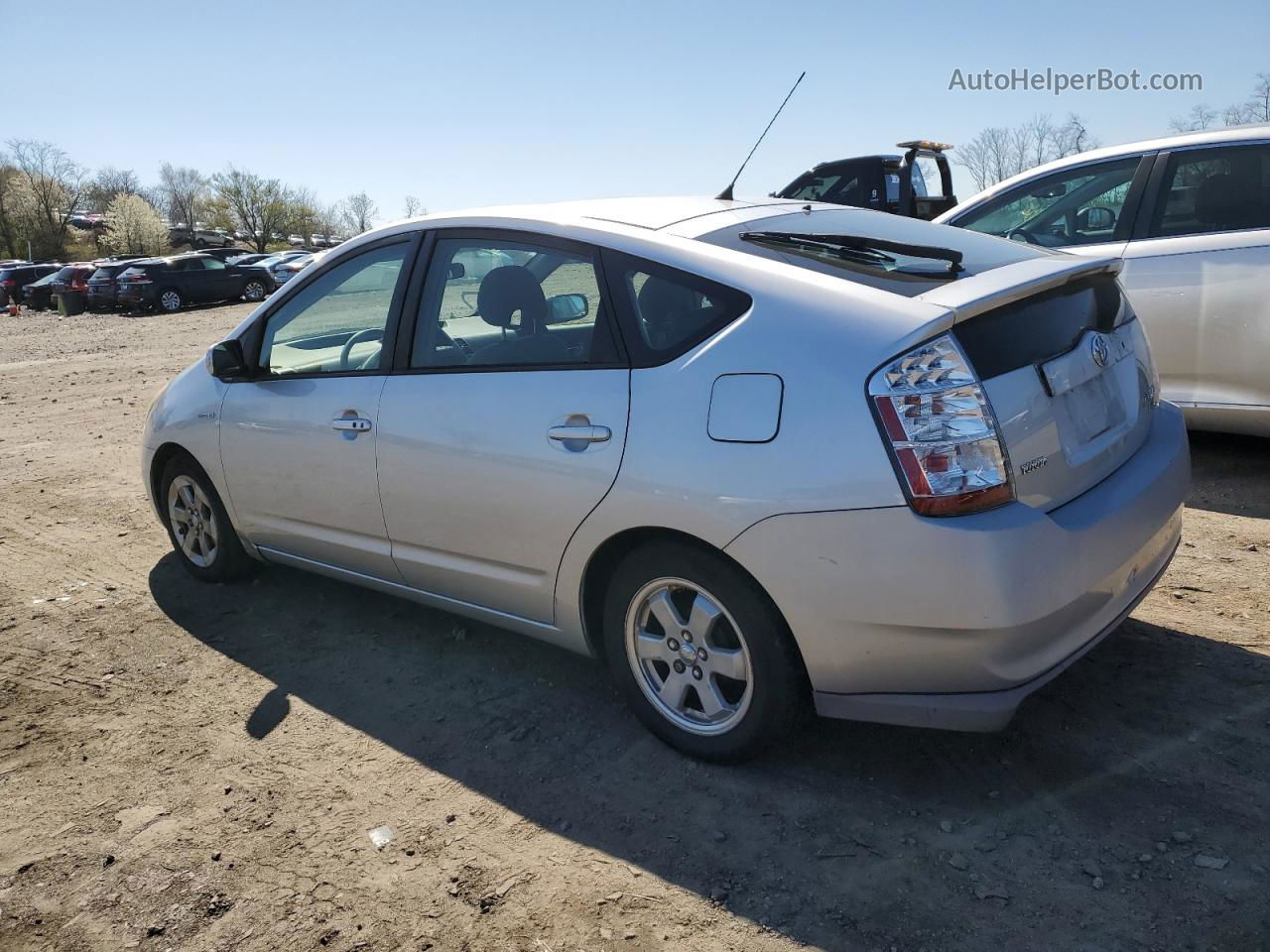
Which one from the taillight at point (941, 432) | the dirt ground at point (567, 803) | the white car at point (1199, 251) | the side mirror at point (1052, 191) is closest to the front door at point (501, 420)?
the dirt ground at point (567, 803)

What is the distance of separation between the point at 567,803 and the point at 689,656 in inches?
21.8

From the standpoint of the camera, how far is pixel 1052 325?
2.88 metres

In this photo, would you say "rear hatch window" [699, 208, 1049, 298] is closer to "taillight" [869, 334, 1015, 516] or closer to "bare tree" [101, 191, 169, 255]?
"taillight" [869, 334, 1015, 516]

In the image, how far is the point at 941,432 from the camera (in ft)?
8.18

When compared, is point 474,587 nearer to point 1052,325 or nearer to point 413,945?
point 413,945

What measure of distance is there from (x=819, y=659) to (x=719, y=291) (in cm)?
107

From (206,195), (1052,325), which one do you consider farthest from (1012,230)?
(206,195)

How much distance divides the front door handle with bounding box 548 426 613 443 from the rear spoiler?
96 centimetres

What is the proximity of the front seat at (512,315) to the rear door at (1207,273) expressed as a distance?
11.7 ft

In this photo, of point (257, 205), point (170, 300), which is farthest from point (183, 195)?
point (170, 300)

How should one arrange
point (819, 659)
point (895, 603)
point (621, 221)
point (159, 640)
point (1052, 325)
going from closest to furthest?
point (895, 603) → point (819, 659) → point (1052, 325) → point (621, 221) → point (159, 640)

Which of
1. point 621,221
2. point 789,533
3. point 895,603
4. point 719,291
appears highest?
point 621,221

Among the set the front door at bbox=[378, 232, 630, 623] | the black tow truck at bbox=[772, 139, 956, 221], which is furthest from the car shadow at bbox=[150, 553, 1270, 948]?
the black tow truck at bbox=[772, 139, 956, 221]

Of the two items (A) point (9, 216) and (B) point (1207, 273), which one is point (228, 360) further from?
(A) point (9, 216)
